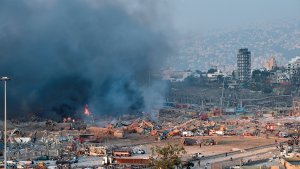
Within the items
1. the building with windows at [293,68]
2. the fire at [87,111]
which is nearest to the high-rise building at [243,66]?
the building with windows at [293,68]

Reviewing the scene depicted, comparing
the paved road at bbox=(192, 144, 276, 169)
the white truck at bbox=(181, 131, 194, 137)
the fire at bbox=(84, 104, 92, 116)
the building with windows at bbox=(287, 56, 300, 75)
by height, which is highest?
the building with windows at bbox=(287, 56, 300, 75)

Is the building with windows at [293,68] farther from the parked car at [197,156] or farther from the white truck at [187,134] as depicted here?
the parked car at [197,156]

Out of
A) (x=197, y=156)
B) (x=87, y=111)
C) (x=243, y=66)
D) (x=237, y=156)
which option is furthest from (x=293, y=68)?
(x=197, y=156)

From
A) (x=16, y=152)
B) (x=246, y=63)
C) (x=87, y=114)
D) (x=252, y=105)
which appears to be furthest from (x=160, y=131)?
(x=246, y=63)

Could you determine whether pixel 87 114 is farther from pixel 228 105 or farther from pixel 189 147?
pixel 228 105

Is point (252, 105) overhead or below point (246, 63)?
below

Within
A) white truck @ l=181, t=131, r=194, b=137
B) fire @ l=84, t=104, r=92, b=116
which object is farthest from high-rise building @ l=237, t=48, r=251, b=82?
white truck @ l=181, t=131, r=194, b=137

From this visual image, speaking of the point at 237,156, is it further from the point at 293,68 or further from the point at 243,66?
the point at 243,66

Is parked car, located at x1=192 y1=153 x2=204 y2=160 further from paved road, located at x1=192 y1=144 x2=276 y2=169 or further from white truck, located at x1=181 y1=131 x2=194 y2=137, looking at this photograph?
white truck, located at x1=181 y1=131 x2=194 y2=137
